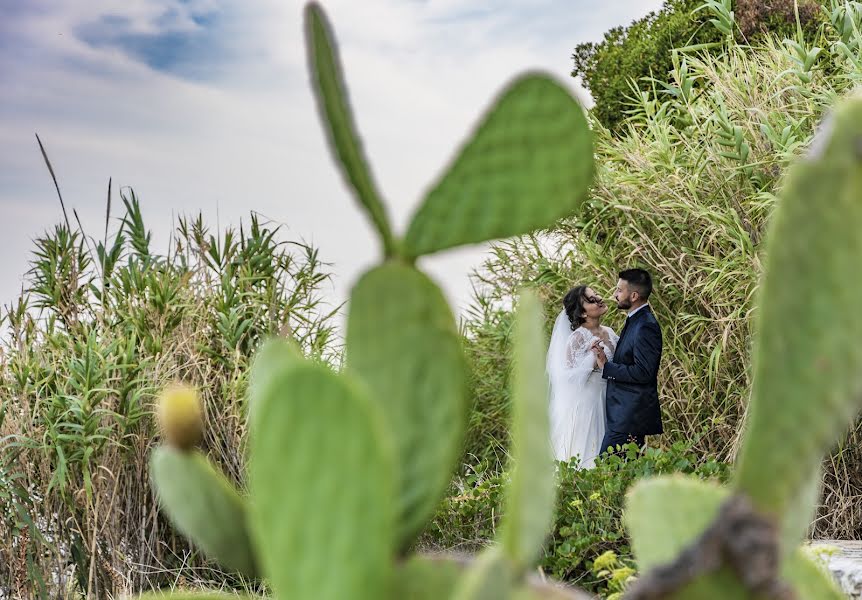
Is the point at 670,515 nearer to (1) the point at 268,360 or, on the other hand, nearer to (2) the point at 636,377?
(1) the point at 268,360

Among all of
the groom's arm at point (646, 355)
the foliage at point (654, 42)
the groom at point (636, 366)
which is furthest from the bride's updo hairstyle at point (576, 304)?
the foliage at point (654, 42)

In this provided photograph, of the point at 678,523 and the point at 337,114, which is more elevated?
the point at 337,114

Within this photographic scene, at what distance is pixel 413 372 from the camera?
363mm

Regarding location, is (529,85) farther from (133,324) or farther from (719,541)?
(133,324)

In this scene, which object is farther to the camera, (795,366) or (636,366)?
(636,366)

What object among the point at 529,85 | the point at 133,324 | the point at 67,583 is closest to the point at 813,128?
the point at 133,324

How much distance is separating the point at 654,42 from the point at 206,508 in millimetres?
9609

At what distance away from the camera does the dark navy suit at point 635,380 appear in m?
5.47

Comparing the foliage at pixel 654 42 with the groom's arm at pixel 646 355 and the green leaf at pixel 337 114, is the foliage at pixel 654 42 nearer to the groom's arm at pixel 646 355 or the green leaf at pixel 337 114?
the groom's arm at pixel 646 355

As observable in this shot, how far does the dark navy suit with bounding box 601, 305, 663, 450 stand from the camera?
5473 mm

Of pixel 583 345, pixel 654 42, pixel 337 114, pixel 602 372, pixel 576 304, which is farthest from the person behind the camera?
pixel 654 42

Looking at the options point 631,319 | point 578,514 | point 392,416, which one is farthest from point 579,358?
point 392,416

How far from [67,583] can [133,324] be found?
147 centimetres

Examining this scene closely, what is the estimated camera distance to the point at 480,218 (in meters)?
0.39
